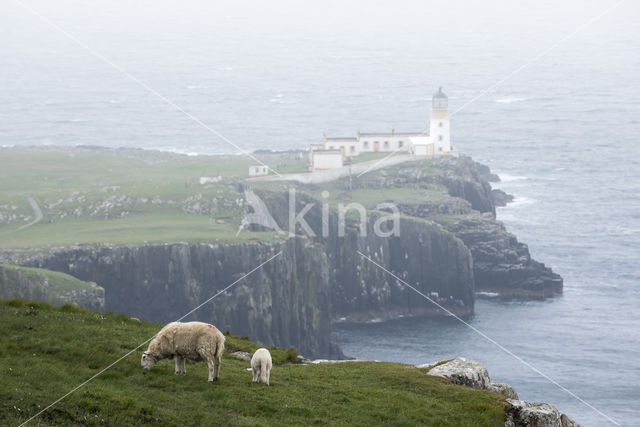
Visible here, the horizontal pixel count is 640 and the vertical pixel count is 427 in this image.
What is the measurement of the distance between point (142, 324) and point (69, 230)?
8348 centimetres

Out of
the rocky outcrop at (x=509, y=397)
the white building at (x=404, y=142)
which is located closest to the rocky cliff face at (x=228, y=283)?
the white building at (x=404, y=142)

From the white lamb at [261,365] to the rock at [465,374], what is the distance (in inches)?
310

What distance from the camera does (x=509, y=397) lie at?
35.4 meters

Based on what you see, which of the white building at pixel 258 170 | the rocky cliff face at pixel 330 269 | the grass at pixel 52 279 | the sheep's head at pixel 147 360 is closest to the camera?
the sheep's head at pixel 147 360

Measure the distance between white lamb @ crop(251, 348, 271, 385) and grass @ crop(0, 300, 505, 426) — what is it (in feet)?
1.52

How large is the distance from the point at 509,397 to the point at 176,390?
13.5 meters

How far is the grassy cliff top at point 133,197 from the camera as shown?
115 metres

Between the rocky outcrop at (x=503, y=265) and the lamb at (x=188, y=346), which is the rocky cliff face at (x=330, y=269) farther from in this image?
the lamb at (x=188, y=346)

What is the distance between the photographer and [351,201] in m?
144

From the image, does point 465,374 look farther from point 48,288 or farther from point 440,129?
point 440,129

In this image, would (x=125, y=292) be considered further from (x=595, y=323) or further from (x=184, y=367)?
A: (x=184, y=367)

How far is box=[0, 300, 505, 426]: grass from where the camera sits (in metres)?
27.3

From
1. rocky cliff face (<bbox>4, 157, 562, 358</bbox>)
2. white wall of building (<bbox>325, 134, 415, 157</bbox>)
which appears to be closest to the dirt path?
rocky cliff face (<bbox>4, 157, 562, 358</bbox>)

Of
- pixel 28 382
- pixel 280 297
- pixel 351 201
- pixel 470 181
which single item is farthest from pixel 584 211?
pixel 28 382
